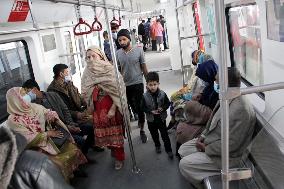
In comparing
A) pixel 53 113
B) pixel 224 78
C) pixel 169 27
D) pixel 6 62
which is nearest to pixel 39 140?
pixel 53 113

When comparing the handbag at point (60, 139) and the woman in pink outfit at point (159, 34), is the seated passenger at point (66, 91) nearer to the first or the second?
the handbag at point (60, 139)

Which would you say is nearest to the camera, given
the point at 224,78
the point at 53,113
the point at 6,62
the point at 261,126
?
the point at 224,78

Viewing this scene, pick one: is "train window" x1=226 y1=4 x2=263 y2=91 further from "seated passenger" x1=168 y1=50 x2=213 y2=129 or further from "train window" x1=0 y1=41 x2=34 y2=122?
"train window" x1=0 y1=41 x2=34 y2=122

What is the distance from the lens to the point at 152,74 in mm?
4273

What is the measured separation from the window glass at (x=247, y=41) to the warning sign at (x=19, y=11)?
2365mm

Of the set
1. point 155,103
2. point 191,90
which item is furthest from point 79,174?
point 191,90

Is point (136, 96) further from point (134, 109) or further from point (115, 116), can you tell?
point (115, 116)

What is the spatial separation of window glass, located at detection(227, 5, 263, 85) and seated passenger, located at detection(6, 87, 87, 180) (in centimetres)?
222

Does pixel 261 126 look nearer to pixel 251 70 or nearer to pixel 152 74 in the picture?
pixel 251 70

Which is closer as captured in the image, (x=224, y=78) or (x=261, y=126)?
(x=224, y=78)

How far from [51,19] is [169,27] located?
4833mm

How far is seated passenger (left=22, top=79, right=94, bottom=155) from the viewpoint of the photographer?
164 inches

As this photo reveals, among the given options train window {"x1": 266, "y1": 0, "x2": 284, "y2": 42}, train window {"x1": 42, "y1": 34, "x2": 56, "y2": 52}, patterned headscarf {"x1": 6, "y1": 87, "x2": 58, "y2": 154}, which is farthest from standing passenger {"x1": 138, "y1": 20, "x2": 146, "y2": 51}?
train window {"x1": 266, "y1": 0, "x2": 284, "y2": 42}

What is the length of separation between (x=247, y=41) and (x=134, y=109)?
257 cm
